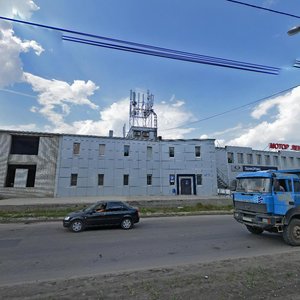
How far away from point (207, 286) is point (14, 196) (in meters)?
27.0

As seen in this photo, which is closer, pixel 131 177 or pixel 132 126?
pixel 131 177

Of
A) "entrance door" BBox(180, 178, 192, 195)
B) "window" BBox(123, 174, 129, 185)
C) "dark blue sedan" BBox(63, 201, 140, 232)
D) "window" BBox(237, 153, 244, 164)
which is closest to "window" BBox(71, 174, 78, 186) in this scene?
"window" BBox(123, 174, 129, 185)

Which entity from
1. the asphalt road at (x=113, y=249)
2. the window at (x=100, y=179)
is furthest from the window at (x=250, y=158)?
the asphalt road at (x=113, y=249)

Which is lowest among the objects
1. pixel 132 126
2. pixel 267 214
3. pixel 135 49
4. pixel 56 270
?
pixel 56 270

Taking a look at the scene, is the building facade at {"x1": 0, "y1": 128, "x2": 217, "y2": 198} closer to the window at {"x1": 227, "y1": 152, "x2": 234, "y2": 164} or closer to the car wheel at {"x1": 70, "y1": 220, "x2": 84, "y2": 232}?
the window at {"x1": 227, "y1": 152, "x2": 234, "y2": 164}

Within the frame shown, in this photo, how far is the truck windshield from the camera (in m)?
8.80

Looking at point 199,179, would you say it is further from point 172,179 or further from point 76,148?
point 76,148

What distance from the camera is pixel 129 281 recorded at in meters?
4.86

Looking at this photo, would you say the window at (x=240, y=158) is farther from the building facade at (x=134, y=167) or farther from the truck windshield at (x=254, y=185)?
the truck windshield at (x=254, y=185)

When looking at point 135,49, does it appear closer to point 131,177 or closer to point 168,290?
point 168,290

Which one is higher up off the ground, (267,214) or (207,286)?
(267,214)

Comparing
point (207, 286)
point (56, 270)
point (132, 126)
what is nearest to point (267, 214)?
point (207, 286)

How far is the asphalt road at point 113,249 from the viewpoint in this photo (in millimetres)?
6082

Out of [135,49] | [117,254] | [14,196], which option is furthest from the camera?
[14,196]
